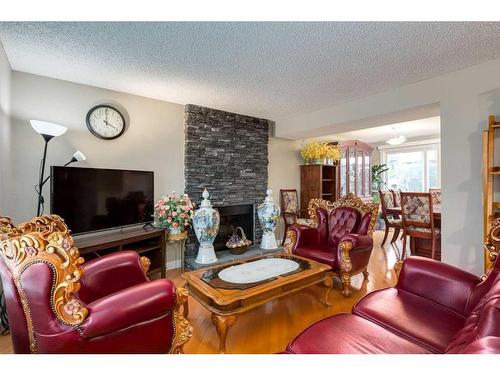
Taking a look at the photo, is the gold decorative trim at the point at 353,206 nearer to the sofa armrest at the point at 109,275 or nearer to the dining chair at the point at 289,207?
the dining chair at the point at 289,207

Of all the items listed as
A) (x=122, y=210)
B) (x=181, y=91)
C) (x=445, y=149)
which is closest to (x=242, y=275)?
(x=122, y=210)

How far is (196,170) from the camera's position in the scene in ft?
10.8

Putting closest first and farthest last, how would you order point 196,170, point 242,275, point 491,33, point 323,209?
point 491,33, point 242,275, point 323,209, point 196,170

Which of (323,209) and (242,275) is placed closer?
(242,275)

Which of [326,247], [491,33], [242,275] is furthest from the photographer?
[326,247]

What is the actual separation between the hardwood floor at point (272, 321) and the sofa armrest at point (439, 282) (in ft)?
2.62

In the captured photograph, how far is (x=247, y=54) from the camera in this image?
76.3 inches

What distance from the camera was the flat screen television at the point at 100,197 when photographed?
2.06 m

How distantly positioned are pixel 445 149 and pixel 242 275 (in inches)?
93.6

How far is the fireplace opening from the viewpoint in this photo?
3625 millimetres

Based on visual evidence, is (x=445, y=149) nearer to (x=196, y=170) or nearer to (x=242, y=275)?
(x=242, y=275)

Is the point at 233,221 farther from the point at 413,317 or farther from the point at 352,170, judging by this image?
the point at 352,170

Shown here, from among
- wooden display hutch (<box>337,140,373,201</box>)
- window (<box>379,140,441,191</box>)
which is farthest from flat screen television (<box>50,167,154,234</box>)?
window (<box>379,140,441,191</box>)
